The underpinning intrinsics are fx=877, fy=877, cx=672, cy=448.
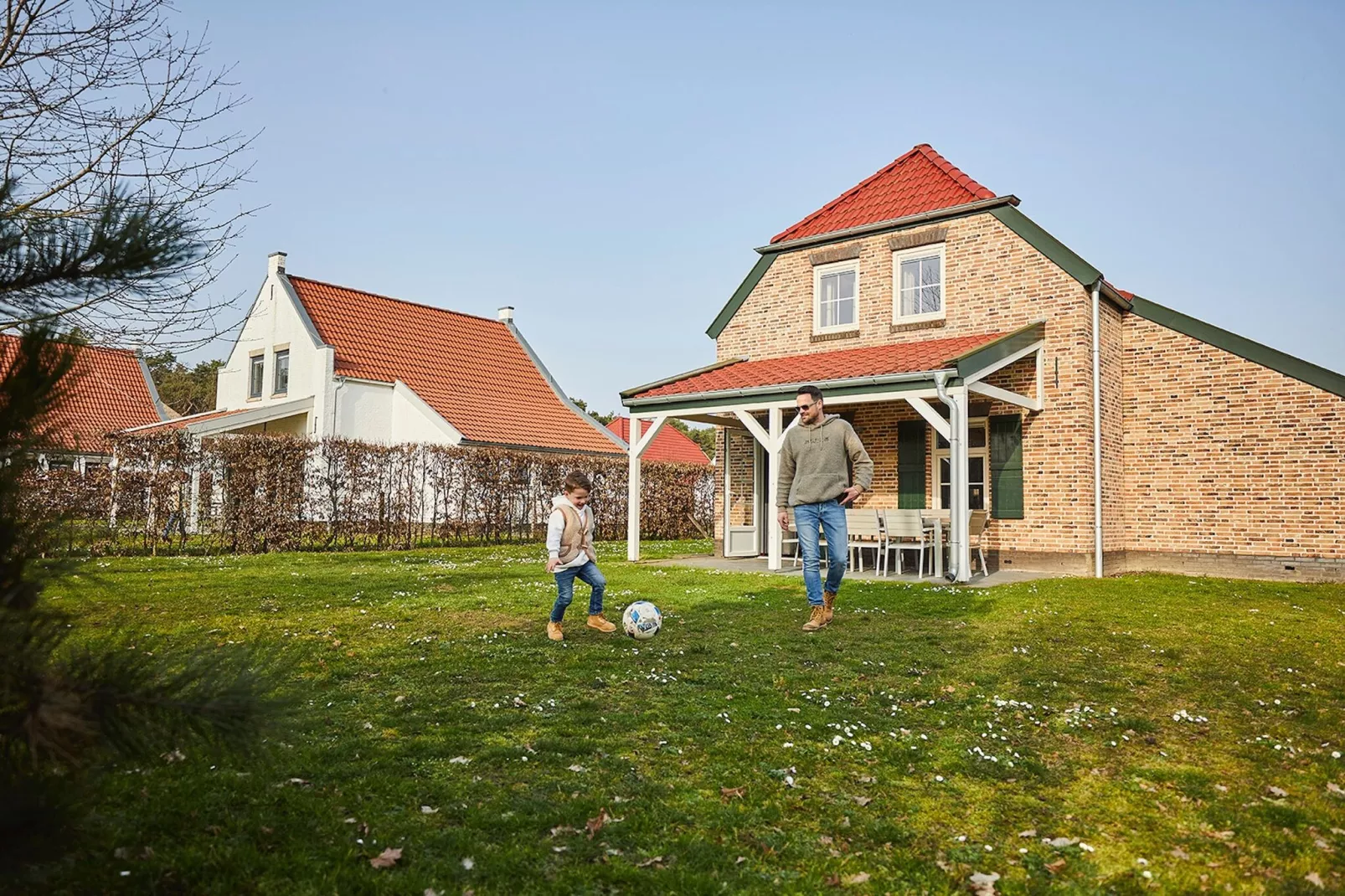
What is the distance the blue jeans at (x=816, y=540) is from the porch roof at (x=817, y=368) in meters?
4.62

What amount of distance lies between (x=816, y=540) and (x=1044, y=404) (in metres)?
7.84

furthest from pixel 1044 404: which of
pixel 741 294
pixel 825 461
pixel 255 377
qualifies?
pixel 255 377

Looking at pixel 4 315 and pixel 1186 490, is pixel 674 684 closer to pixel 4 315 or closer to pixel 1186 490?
pixel 4 315

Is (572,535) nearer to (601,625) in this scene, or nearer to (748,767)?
(601,625)

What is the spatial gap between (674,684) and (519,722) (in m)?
1.31

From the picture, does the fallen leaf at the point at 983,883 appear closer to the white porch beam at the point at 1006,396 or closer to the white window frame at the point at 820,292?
the white porch beam at the point at 1006,396

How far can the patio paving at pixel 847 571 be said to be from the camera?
12.5m

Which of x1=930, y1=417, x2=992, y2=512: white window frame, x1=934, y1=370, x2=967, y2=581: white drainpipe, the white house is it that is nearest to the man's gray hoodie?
x1=934, y1=370, x2=967, y2=581: white drainpipe

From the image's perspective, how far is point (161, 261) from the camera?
227cm

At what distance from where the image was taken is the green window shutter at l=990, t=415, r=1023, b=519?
14.2 meters

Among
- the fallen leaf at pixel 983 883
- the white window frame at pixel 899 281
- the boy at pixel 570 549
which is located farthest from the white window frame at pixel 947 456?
the fallen leaf at pixel 983 883

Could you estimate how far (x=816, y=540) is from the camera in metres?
A: 8.02

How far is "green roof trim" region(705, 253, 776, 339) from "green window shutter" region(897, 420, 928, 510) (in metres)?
4.32

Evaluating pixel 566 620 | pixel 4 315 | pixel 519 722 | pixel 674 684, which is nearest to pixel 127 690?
pixel 4 315
